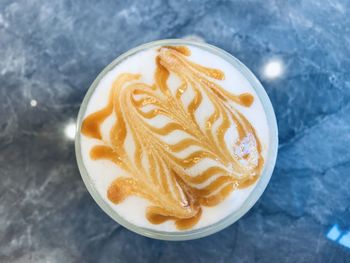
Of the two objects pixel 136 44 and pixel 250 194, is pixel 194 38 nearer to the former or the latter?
pixel 136 44

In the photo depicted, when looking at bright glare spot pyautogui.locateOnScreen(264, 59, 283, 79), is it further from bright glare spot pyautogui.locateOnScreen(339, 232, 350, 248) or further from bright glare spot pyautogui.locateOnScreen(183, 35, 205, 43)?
bright glare spot pyautogui.locateOnScreen(339, 232, 350, 248)

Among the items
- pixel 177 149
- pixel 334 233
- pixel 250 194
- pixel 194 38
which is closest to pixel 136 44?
pixel 194 38

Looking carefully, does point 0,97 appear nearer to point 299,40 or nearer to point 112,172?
point 112,172

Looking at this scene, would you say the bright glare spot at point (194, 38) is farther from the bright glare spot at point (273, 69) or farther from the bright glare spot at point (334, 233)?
the bright glare spot at point (334, 233)

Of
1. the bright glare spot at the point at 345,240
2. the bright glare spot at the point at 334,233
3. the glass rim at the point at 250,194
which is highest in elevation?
the glass rim at the point at 250,194

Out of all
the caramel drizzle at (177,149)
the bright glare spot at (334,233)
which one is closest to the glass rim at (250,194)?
the caramel drizzle at (177,149)

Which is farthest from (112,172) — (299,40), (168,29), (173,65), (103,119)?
(299,40)

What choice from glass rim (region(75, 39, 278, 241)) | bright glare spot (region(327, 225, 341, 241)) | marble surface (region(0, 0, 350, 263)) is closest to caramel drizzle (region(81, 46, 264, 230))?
glass rim (region(75, 39, 278, 241))
